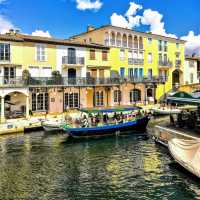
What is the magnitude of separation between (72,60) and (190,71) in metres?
34.0

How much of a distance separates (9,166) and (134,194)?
34.0 feet

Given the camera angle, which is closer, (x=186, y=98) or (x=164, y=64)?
(x=186, y=98)

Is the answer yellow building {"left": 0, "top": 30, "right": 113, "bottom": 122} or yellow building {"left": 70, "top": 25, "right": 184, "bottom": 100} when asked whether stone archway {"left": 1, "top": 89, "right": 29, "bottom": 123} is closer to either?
yellow building {"left": 0, "top": 30, "right": 113, "bottom": 122}

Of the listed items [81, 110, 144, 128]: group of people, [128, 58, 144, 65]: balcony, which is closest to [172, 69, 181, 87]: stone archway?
[128, 58, 144, 65]: balcony

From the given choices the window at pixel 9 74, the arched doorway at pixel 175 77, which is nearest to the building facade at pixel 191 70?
the arched doorway at pixel 175 77

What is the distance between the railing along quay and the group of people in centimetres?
995

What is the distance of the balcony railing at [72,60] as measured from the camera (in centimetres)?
4856

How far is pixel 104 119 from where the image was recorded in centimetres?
3772

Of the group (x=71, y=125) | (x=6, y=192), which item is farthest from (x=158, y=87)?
(x=6, y=192)

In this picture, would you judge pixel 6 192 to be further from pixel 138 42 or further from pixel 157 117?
pixel 138 42

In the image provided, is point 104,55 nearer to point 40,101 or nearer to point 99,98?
point 99,98

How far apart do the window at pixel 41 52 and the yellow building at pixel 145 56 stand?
42.7ft

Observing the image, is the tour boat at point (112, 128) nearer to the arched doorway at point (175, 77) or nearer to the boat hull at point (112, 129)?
the boat hull at point (112, 129)

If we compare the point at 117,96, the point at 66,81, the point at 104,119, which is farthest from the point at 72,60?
the point at 104,119
